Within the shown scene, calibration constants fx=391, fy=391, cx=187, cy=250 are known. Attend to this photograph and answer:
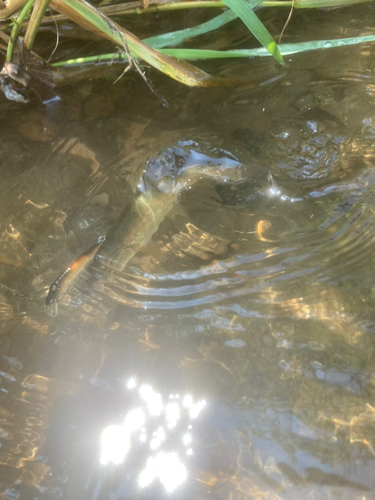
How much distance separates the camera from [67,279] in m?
2.40

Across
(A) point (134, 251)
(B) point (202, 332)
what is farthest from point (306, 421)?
(A) point (134, 251)

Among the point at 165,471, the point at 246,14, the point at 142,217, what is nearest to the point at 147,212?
the point at 142,217

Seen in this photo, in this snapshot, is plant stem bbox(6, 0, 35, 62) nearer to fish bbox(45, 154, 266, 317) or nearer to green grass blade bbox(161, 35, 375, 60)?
green grass blade bbox(161, 35, 375, 60)

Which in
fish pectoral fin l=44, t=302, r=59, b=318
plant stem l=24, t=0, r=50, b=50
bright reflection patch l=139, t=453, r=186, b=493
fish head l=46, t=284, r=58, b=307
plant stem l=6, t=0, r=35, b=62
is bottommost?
bright reflection patch l=139, t=453, r=186, b=493

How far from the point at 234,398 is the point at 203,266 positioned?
0.81 meters

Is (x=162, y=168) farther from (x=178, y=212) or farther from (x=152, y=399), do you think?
(x=152, y=399)

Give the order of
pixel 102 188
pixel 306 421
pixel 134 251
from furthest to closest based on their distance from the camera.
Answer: pixel 102 188, pixel 134 251, pixel 306 421

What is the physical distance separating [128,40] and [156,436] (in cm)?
237

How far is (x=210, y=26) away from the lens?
2.86 metres

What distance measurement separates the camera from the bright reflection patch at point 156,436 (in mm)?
1813

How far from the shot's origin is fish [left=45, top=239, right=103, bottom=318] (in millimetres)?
2359

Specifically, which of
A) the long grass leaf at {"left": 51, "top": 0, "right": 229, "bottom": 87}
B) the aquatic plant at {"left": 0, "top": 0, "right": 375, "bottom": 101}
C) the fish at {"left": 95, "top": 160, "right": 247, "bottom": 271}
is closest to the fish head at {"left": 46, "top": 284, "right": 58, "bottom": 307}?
the fish at {"left": 95, "top": 160, "right": 247, "bottom": 271}

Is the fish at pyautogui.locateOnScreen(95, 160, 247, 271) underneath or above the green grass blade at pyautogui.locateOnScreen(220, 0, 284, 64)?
underneath

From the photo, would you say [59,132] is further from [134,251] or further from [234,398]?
[234,398]
